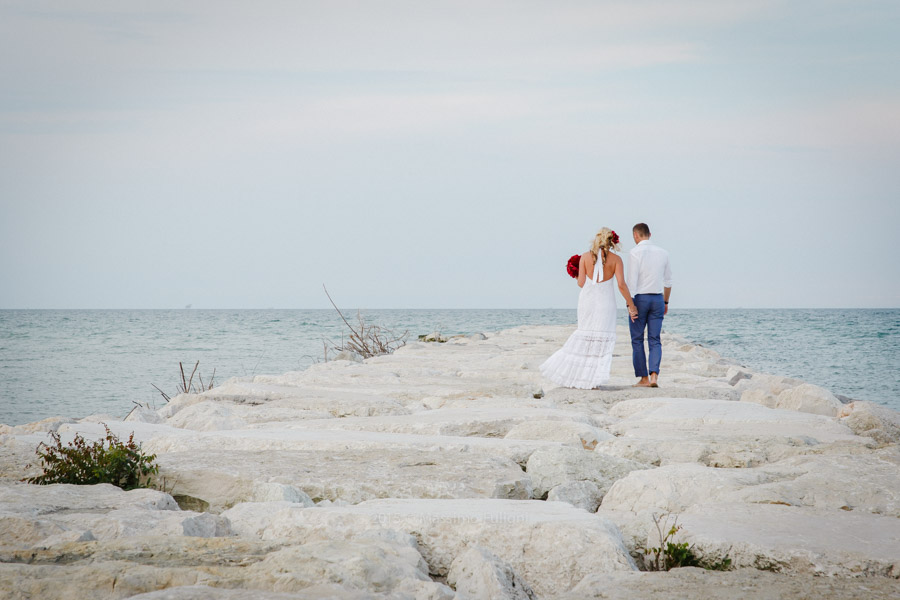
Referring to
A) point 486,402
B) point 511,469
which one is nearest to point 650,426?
point 486,402

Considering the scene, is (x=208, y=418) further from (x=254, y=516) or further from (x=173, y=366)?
(x=173, y=366)

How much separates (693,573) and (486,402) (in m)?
3.57

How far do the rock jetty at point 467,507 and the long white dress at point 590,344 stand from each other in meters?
1.70

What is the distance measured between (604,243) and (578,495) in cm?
455

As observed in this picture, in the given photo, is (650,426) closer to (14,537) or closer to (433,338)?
(14,537)

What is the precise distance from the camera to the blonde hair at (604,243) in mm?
7426

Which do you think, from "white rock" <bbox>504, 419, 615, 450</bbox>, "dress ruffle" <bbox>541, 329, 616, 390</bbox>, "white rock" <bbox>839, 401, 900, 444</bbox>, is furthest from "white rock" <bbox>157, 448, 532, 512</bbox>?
"dress ruffle" <bbox>541, 329, 616, 390</bbox>

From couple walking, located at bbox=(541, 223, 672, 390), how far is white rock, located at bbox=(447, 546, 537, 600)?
17.1 ft

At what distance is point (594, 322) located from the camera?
7605 millimetres

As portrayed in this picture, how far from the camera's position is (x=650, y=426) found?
5.04 m

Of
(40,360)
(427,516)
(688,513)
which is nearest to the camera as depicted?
(427,516)

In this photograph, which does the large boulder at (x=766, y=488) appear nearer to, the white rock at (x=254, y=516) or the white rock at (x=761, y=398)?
the white rock at (x=254, y=516)

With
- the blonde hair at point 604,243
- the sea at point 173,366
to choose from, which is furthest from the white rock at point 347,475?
the sea at point 173,366

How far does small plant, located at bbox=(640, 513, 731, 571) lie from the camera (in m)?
2.48
